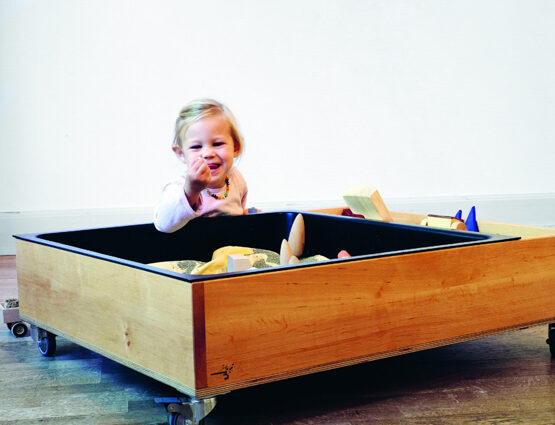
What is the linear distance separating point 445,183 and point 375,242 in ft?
5.33

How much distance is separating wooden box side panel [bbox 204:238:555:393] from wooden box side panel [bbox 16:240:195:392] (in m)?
0.05

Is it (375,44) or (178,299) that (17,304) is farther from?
(375,44)

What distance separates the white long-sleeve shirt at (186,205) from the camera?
1.34 metres

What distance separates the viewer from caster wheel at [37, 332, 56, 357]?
50.8 inches

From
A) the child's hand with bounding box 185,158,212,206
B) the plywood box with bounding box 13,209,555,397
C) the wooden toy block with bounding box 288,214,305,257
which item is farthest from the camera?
the wooden toy block with bounding box 288,214,305,257

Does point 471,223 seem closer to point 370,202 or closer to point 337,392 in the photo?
point 370,202

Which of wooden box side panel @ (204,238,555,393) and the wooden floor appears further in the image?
the wooden floor

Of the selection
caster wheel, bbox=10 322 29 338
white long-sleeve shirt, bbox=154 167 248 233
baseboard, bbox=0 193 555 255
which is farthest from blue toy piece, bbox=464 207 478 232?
baseboard, bbox=0 193 555 255

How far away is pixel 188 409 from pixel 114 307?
21 centimetres

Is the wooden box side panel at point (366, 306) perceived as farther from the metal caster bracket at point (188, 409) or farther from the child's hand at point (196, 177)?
the child's hand at point (196, 177)

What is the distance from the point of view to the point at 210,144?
1442mm

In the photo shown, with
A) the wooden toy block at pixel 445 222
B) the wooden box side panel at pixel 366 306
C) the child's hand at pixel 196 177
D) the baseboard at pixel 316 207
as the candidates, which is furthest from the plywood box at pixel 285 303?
the baseboard at pixel 316 207

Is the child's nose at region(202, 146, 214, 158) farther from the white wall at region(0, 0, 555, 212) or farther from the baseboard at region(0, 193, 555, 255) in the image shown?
the white wall at region(0, 0, 555, 212)

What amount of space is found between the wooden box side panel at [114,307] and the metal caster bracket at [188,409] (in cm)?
3
